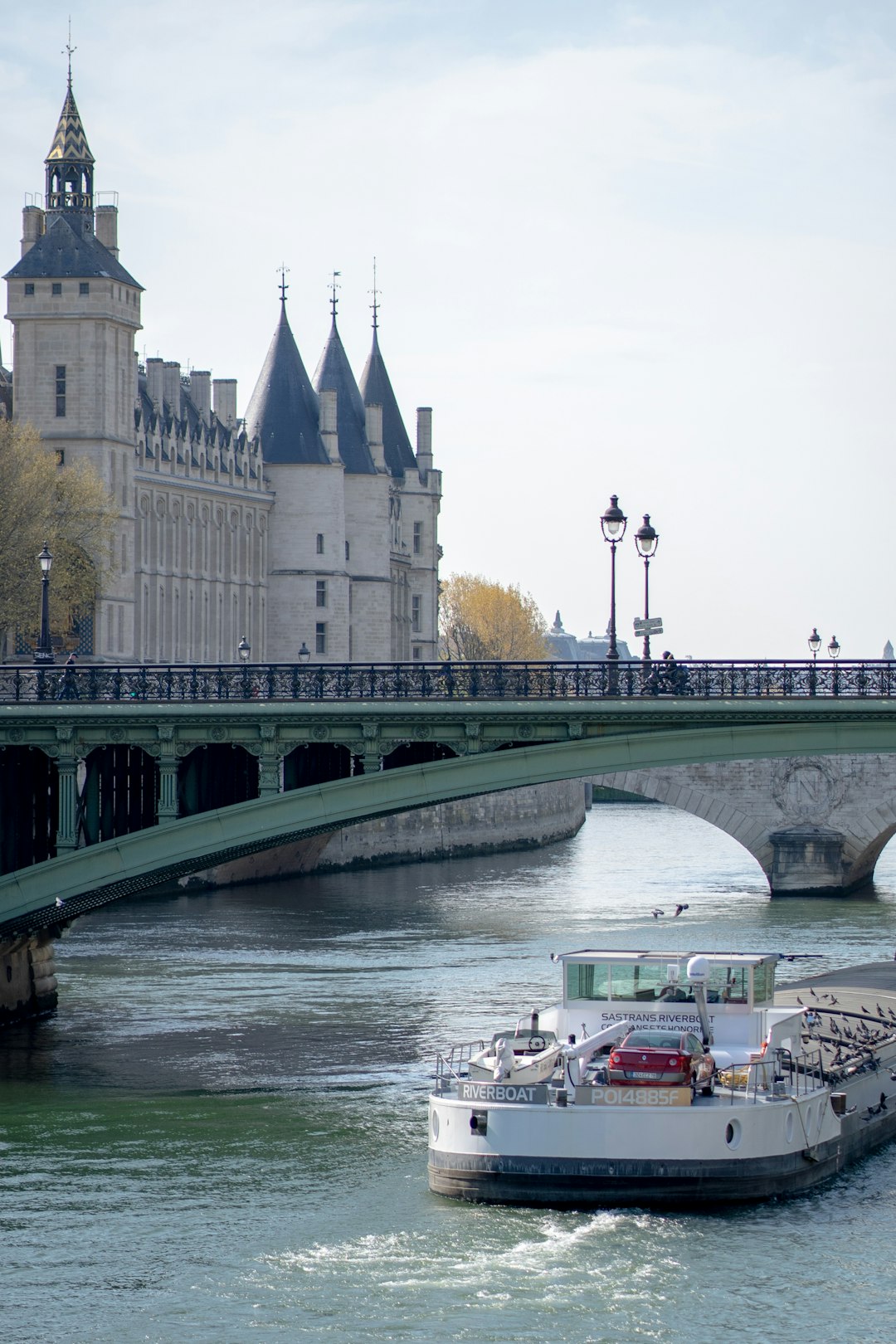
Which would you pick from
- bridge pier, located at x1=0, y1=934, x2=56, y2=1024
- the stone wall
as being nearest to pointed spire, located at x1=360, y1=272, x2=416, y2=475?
the stone wall

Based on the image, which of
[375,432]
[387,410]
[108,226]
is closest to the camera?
[108,226]

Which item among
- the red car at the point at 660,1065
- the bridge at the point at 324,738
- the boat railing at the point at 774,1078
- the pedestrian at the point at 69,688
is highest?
the pedestrian at the point at 69,688

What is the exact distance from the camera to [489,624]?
13438 centimetres

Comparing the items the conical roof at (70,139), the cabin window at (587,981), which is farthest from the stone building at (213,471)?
the cabin window at (587,981)

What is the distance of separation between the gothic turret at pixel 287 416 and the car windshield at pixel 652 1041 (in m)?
79.7

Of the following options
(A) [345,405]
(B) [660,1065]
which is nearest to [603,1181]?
(B) [660,1065]

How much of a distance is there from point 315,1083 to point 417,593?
93.9 meters

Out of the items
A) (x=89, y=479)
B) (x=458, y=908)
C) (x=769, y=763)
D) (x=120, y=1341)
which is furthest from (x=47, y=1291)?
(x=89, y=479)

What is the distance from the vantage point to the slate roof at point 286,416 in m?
111

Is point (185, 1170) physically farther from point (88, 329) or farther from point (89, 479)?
point (88, 329)

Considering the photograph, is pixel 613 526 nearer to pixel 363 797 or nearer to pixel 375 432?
pixel 363 797

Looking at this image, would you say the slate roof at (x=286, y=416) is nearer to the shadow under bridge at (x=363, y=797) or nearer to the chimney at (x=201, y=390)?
the chimney at (x=201, y=390)

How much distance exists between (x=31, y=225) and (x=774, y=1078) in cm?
6406

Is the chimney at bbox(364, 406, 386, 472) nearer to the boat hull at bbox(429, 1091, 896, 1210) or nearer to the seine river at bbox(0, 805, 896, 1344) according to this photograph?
the seine river at bbox(0, 805, 896, 1344)
